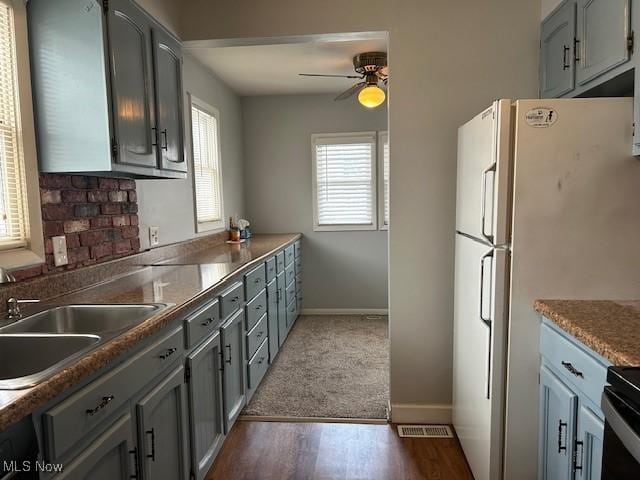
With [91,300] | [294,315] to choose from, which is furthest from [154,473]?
[294,315]

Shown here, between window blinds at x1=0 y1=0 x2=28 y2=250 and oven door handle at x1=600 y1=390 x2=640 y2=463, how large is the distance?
200 centimetres

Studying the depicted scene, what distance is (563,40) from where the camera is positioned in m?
2.06

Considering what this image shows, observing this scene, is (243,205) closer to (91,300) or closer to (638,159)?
(91,300)

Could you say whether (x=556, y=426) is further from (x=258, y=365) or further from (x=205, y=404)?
(x=258, y=365)

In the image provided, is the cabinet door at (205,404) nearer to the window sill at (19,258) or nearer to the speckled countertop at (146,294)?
the speckled countertop at (146,294)

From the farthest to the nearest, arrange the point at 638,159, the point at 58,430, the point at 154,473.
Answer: the point at 638,159, the point at 154,473, the point at 58,430

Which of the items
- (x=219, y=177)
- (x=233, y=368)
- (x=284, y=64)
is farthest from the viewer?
(x=219, y=177)

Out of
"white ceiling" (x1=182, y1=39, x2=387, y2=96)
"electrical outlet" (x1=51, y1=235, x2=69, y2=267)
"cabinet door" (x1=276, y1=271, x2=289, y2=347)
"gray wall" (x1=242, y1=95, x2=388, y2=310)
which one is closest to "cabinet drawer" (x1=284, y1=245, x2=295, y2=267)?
"cabinet door" (x1=276, y1=271, x2=289, y2=347)

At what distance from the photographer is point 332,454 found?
2318 mm

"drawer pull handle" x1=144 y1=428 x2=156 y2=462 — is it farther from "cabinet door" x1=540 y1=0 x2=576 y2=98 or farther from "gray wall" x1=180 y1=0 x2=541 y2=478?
"cabinet door" x1=540 y1=0 x2=576 y2=98

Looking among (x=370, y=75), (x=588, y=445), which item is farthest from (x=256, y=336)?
(x=370, y=75)

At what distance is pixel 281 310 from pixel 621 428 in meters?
3.01

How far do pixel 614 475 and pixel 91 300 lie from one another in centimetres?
184

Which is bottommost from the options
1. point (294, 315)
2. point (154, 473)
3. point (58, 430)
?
point (294, 315)
